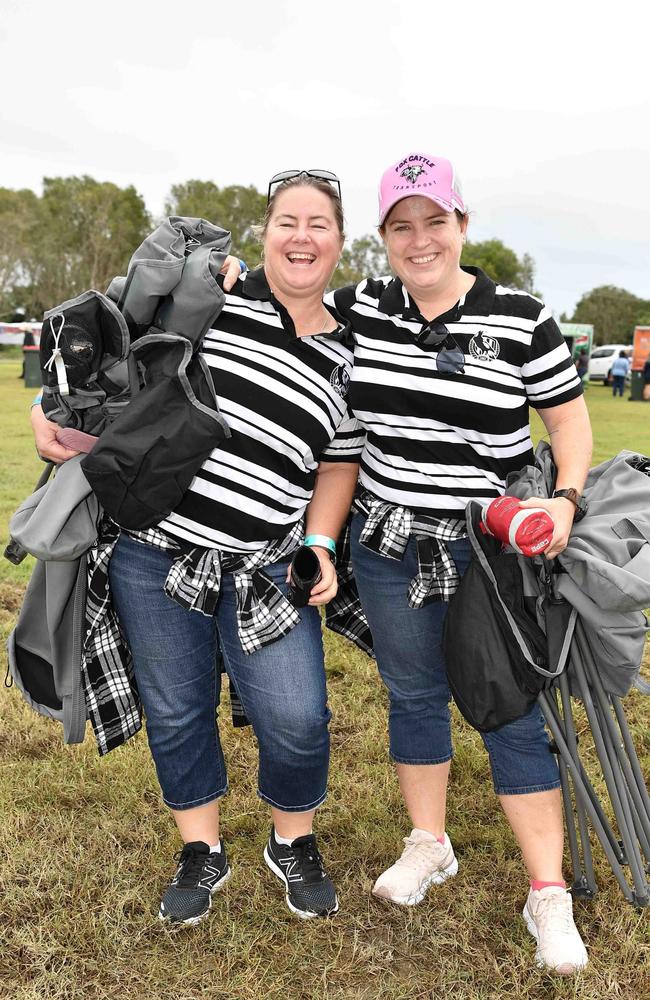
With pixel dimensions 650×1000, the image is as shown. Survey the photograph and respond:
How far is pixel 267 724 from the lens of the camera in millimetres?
2404

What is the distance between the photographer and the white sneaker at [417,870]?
267cm

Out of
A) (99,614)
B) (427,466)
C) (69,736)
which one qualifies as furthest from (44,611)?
(427,466)

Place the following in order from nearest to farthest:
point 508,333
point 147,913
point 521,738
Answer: point 508,333 < point 521,738 < point 147,913

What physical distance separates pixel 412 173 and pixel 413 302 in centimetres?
35

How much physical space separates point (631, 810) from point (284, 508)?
4.30 ft

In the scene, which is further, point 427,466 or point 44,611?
point 44,611

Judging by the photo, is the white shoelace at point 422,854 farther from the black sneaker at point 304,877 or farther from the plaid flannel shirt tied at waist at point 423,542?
the plaid flannel shirt tied at waist at point 423,542

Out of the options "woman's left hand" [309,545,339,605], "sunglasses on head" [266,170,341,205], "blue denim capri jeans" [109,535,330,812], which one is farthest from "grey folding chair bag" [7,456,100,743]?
"sunglasses on head" [266,170,341,205]

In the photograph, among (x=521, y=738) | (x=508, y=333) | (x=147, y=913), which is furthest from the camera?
(x=147, y=913)

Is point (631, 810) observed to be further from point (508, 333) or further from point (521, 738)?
point (508, 333)

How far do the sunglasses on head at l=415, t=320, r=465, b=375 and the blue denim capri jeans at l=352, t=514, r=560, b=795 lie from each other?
525 millimetres

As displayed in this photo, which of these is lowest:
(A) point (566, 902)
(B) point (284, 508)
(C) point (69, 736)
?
(A) point (566, 902)

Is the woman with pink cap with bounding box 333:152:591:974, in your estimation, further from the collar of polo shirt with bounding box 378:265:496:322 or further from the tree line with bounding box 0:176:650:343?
the tree line with bounding box 0:176:650:343

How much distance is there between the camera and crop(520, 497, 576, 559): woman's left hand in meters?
2.13
